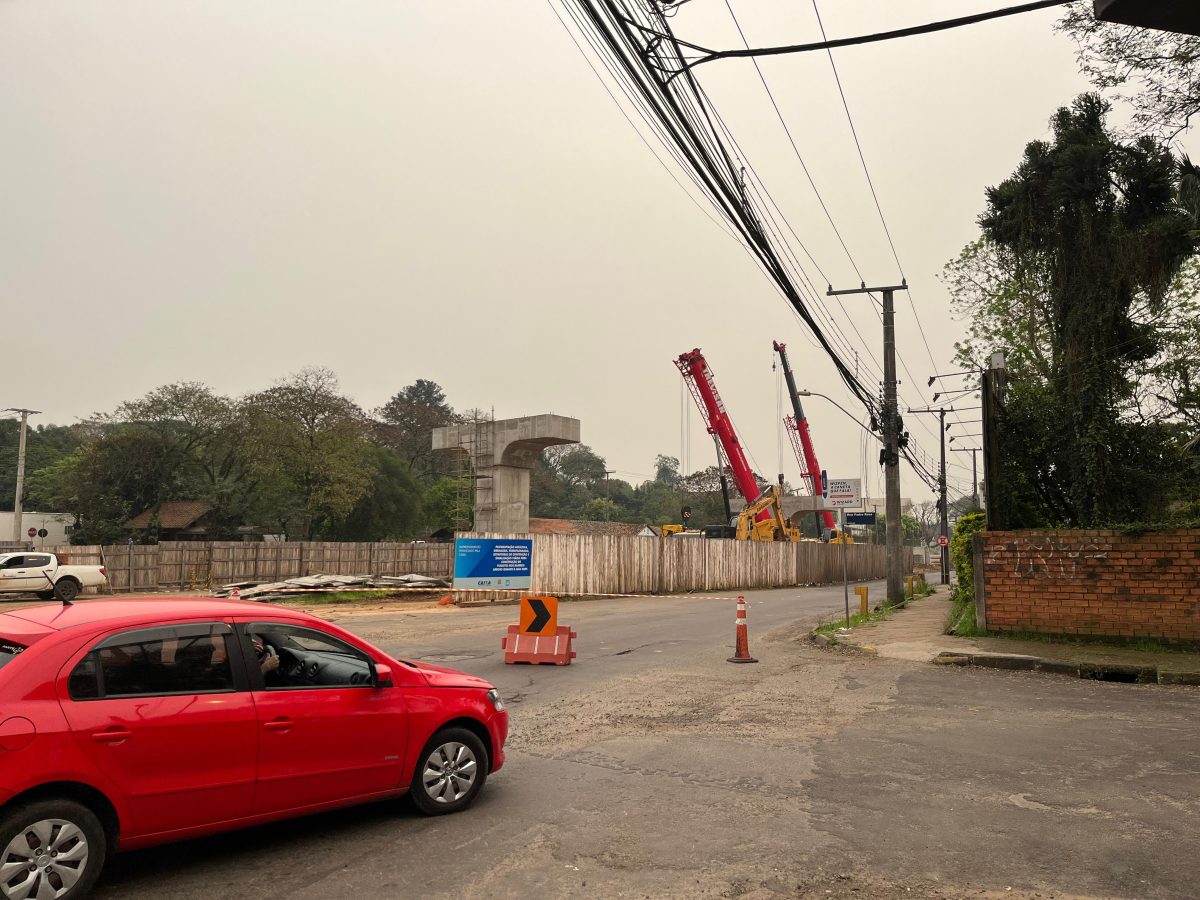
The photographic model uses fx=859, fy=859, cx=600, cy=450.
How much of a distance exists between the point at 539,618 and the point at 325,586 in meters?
18.4

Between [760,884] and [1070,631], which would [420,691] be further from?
[1070,631]

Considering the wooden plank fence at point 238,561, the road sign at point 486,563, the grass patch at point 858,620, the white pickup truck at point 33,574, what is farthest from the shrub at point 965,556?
the white pickup truck at point 33,574

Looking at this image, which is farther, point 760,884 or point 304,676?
point 304,676

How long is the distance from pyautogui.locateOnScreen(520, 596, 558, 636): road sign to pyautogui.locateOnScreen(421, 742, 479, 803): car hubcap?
22.6 ft

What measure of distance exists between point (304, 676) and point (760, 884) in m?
2.94

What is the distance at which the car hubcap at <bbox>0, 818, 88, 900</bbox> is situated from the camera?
3896 mm

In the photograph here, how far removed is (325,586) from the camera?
29.0 m

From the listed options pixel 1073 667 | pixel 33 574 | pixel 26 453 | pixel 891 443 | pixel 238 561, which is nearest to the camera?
pixel 1073 667

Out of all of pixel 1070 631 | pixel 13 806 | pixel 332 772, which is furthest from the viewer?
pixel 1070 631

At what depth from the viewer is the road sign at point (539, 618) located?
12.8 m

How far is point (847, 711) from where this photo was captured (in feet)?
30.1

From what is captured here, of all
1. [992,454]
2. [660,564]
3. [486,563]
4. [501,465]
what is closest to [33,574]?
[486,563]

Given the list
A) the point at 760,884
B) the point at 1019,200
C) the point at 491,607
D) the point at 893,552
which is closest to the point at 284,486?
the point at 491,607

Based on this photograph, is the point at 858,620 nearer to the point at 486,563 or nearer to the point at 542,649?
the point at 542,649
